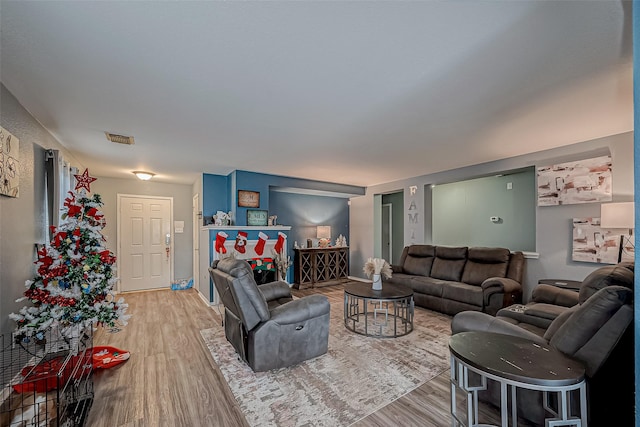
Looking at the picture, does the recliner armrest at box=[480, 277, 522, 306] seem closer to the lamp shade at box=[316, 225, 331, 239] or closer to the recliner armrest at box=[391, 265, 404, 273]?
the recliner armrest at box=[391, 265, 404, 273]

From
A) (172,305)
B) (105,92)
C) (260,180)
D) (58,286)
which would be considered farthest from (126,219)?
(105,92)

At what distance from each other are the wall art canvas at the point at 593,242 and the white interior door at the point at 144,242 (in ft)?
24.3

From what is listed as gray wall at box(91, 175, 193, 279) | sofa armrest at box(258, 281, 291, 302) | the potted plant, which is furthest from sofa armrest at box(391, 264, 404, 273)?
gray wall at box(91, 175, 193, 279)

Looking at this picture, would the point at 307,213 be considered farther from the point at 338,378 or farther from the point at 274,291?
the point at 338,378

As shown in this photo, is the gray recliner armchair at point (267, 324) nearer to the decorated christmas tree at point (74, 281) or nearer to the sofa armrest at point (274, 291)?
the sofa armrest at point (274, 291)

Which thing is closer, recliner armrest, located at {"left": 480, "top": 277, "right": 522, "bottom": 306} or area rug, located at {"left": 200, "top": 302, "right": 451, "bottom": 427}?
area rug, located at {"left": 200, "top": 302, "right": 451, "bottom": 427}

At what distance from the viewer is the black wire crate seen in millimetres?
1671

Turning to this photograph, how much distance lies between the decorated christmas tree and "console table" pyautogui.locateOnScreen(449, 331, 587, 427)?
110 inches

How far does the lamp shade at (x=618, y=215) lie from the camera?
279 cm

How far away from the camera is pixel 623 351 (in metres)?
1.51

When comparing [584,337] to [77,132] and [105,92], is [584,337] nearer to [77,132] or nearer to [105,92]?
[105,92]

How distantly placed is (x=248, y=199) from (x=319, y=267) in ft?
7.72

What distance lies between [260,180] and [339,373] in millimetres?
3840

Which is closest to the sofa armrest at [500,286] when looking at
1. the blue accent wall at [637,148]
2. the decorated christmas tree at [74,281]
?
the blue accent wall at [637,148]
